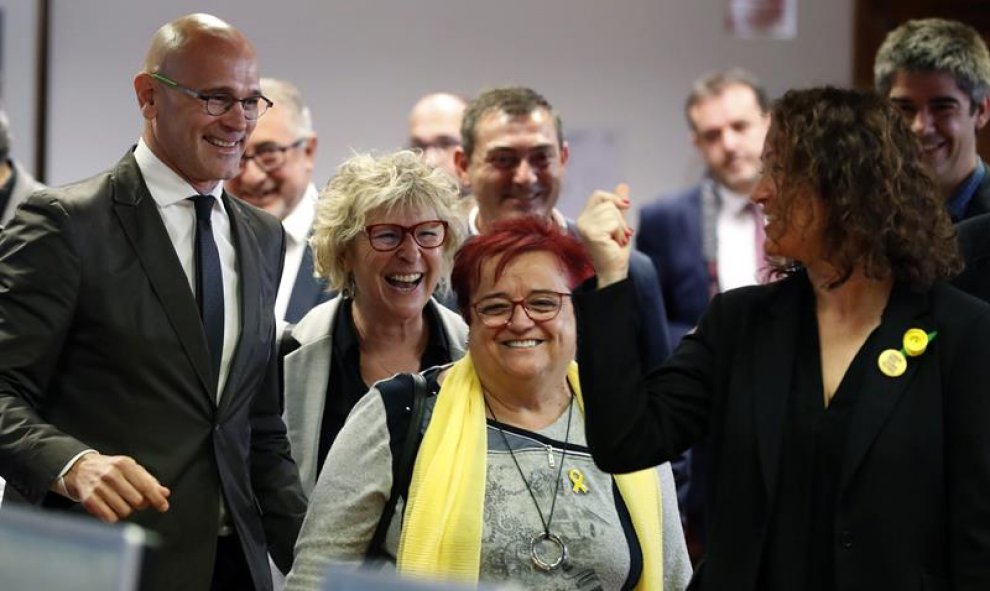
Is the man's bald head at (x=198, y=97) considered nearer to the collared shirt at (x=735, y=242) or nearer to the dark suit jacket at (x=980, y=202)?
the dark suit jacket at (x=980, y=202)

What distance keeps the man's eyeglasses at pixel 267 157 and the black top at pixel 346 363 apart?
1166 millimetres

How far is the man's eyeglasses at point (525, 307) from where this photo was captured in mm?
2836

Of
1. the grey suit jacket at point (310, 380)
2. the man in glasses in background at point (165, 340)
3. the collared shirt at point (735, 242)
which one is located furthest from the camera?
the collared shirt at point (735, 242)

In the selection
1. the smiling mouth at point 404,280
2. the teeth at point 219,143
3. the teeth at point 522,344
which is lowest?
the teeth at point 522,344

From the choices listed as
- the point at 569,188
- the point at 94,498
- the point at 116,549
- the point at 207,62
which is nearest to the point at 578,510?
the point at 94,498

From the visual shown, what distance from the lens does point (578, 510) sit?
277cm

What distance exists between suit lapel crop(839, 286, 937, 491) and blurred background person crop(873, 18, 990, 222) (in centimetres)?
115

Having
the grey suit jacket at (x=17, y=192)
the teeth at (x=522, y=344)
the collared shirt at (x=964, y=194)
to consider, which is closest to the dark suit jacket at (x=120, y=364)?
the teeth at (x=522, y=344)

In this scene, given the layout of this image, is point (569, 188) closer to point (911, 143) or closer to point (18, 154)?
point (18, 154)

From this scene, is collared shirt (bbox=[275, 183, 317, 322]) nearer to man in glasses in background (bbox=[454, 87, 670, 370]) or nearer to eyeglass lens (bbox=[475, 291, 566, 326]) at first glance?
man in glasses in background (bbox=[454, 87, 670, 370])

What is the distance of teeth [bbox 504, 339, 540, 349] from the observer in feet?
9.32

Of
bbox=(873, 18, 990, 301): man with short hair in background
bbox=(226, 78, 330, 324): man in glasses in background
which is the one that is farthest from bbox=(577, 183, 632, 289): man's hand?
bbox=(226, 78, 330, 324): man in glasses in background

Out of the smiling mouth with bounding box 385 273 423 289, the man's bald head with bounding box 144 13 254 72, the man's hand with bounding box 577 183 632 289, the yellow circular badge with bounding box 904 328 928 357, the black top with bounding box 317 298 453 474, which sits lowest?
the black top with bounding box 317 298 453 474

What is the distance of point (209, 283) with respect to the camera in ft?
9.30
